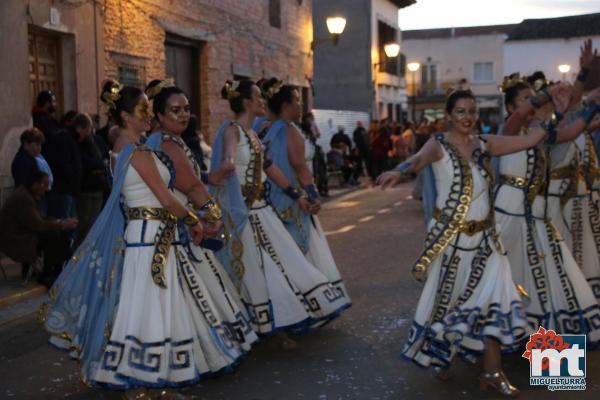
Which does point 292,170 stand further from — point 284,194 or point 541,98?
point 541,98

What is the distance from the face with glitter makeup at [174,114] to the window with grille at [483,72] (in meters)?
60.3

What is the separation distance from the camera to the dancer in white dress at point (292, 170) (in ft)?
23.5

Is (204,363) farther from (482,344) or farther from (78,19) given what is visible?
(78,19)

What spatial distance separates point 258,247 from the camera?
21.7 ft

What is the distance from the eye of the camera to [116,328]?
508 cm

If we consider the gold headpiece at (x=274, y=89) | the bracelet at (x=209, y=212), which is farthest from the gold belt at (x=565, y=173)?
the bracelet at (x=209, y=212)

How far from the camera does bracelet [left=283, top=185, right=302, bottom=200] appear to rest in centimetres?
697

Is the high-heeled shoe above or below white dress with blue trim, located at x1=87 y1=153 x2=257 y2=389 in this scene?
below

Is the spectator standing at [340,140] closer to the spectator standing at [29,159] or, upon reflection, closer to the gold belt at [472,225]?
the spectator standing at [29,159]

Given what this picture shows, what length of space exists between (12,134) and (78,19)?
246cm

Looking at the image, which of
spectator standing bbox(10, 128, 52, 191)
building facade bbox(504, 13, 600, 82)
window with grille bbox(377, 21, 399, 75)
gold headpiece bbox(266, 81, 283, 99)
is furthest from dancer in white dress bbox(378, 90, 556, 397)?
building facade bbox(504, 13, 600, 82)

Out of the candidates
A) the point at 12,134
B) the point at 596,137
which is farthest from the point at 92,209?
the point at 596,137

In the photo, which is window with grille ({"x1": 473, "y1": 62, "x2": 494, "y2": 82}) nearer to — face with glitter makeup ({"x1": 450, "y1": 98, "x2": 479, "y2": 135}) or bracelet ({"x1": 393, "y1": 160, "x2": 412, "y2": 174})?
face with glitter makeup ({"x1": 450, "y1": 98, "x2": 479, "y2": 135})

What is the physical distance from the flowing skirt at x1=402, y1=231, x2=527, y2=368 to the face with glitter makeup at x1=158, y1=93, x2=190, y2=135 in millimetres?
1755
